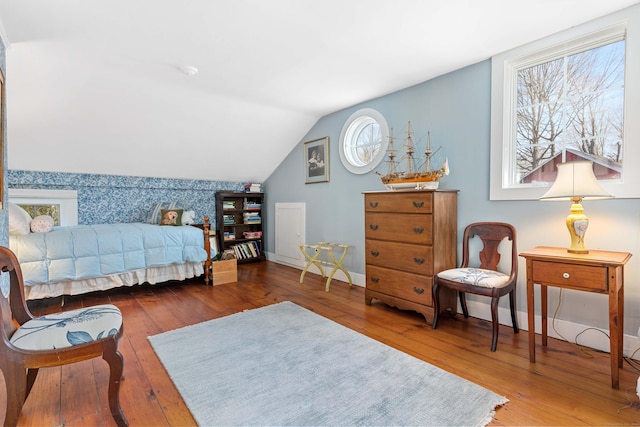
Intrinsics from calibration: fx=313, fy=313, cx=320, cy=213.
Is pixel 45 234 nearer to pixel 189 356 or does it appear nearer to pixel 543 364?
pixel 189 356

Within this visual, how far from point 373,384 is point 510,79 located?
2.54 metres

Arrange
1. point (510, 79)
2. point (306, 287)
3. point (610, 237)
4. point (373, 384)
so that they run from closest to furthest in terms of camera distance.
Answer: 1. point (373, 384)
2. point (610, 237)
3. point (510, 79)
4. point (306, 287)

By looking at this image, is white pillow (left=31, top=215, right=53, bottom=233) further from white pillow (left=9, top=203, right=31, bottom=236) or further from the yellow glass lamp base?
the yellow glass lamp base

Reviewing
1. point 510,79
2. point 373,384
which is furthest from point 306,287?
point 510,79

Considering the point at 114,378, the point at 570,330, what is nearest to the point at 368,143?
the point at 570,330

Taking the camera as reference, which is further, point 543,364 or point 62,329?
point 543,364

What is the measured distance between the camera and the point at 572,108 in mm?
2328

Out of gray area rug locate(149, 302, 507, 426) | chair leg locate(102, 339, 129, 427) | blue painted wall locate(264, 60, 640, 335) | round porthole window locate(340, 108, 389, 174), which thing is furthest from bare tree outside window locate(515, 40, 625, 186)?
chair leg locate(102, 339, 129, 427)

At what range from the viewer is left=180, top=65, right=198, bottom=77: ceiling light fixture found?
2.73 meters

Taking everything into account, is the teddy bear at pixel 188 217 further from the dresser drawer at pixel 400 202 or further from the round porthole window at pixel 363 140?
the dresser drawer at pixel 400 202

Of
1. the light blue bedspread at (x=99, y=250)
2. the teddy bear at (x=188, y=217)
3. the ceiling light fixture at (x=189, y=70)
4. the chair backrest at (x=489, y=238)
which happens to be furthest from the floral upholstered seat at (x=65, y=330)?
the teddy bear at (x=188, y=217)

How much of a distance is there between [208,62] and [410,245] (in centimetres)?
→ 234

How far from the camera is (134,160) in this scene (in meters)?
4.21

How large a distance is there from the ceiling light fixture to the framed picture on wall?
1.92m
